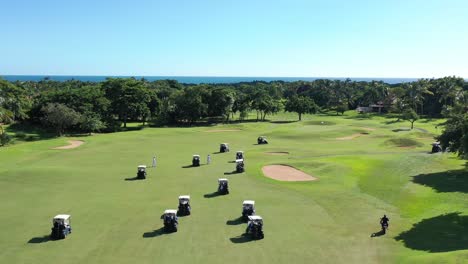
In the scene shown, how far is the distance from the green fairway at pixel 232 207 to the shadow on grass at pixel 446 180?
92 mm

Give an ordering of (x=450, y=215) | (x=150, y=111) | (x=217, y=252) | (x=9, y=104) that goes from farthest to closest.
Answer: (x=150, y=111)
(x=9, y=104)
(x=450, y=215)
(x=217, y=252)

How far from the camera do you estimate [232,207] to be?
3094 centimetres

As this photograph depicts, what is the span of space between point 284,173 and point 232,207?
14285mm

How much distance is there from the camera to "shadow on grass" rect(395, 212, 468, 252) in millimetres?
23062

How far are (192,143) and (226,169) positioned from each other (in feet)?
79.3

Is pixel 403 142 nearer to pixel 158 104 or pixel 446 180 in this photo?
pixel 446 180

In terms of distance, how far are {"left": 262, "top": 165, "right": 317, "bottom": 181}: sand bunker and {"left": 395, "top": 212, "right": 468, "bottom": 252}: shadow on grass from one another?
1481 centimetres

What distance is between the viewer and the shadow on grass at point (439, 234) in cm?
2306

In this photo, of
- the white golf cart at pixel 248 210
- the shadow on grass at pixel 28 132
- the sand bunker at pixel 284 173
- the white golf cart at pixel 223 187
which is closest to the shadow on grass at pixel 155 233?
the white golf cart at pixel 248 210

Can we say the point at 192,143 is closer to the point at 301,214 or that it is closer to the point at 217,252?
the point at 301,214

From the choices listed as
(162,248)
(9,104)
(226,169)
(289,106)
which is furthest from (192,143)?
(289,106)

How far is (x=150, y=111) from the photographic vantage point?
104375 mm

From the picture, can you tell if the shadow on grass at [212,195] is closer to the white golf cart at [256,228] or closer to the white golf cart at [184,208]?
the white golf cart at [184,208]

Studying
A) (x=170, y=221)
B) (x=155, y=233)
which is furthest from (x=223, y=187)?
(x=155, y=233)
